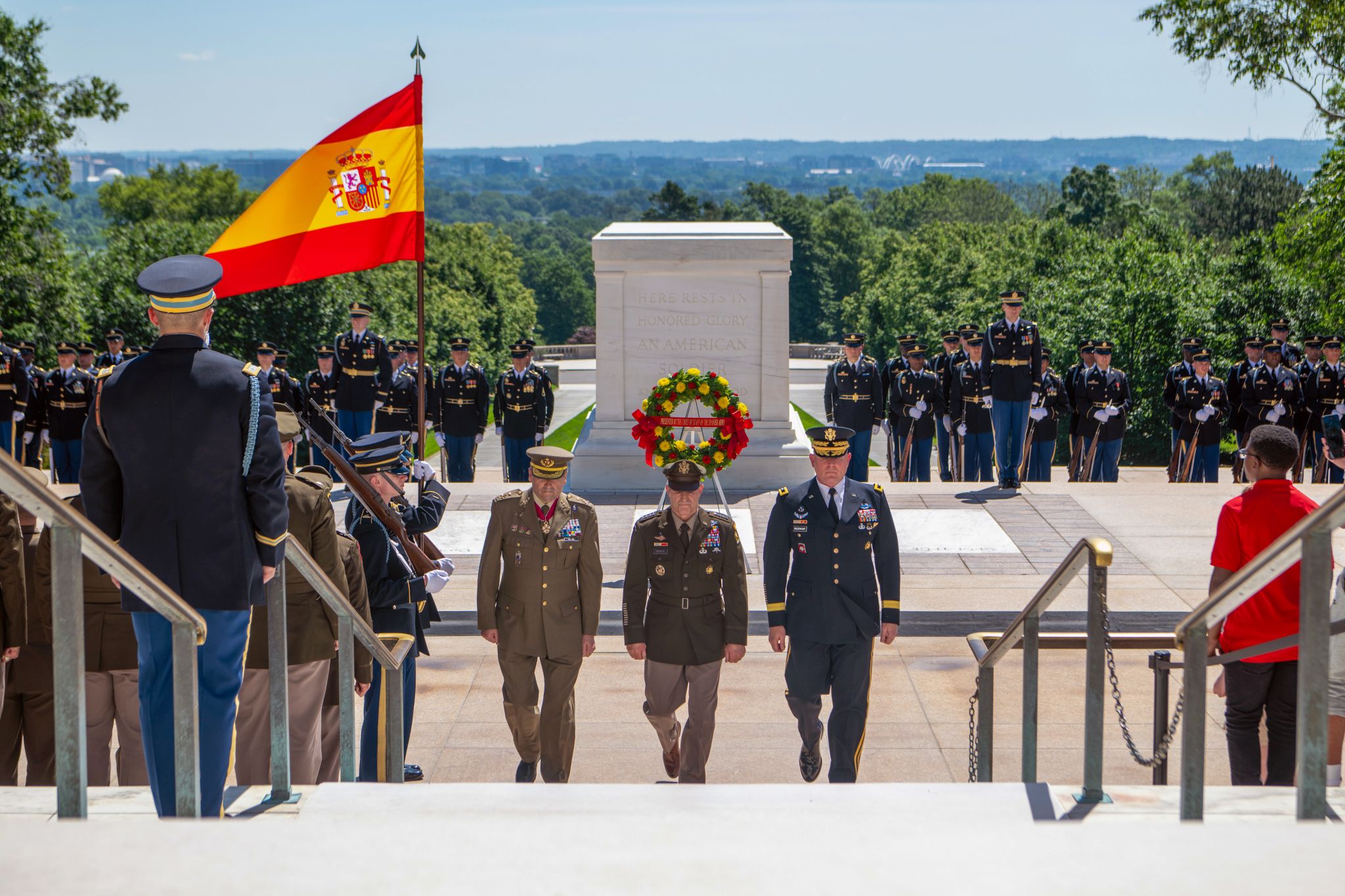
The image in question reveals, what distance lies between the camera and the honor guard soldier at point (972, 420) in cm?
1423

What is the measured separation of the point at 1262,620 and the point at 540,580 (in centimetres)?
293

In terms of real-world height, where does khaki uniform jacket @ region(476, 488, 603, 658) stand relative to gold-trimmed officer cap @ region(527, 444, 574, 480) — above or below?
below

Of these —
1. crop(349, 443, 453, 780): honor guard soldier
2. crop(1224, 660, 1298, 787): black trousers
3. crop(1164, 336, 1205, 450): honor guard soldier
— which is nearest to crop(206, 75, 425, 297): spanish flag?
crop(349, 443, 453, 780): honor guard soldier

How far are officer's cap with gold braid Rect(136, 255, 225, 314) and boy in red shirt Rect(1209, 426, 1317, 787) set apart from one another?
347cm

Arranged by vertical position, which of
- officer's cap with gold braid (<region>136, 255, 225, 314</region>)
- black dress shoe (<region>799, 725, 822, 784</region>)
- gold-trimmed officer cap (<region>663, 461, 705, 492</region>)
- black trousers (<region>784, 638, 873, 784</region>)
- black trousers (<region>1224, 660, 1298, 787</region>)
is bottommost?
black dress shoe (<region>799, 725, 822, 784</region>)

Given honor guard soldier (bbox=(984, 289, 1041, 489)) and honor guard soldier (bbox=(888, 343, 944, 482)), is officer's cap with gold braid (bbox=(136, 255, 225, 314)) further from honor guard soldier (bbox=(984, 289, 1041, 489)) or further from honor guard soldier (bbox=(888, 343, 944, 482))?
honor guard soldier (bbox=(888, 343, 944, 482))

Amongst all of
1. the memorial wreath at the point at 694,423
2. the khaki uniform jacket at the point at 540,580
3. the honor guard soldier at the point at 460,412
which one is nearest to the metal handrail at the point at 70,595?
the khaki uniform jacket at the point at 540,580

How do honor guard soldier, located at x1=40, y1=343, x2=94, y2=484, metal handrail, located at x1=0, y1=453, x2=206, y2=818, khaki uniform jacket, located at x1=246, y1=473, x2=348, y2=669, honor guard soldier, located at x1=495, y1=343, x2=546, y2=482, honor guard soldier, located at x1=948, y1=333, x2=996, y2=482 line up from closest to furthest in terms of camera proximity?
metal handrail, located at x1=0, y1=453, x2=206, y2=818
khaki uniform jacket, located at x1=246, y1=473, x2=348, y2=669
honor guard soldier, located at x1=948, y1=333, x2=996, y2=482
honor guard soldier, located at x1=495, y1=343, x2=546, y2=482
honor guard soldier, located at x1=40, y1=343, x2=94, y2=484

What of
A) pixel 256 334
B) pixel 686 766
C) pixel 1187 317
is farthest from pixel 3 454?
pixel 256 334

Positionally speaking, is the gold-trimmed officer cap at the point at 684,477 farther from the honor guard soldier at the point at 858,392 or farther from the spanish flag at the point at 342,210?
the honor guard soldier at the point at 858,392

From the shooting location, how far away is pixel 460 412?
601 inches

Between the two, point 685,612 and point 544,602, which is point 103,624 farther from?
point 685,612

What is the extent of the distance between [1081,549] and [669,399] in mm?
6080

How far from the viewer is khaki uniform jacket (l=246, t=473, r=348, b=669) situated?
210 inches
